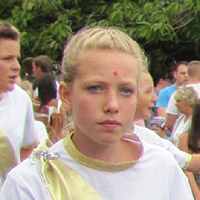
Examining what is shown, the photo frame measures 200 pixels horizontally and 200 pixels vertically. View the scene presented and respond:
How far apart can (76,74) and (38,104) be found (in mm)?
5068

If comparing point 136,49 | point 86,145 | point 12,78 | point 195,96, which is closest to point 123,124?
point 86,145

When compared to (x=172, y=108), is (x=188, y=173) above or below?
above

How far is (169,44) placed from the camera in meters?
12.4

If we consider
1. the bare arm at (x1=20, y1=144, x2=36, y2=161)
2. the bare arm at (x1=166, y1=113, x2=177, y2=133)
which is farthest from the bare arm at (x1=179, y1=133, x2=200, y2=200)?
the bare arm at (x1=166, y1=113, x2=177, y2=133)

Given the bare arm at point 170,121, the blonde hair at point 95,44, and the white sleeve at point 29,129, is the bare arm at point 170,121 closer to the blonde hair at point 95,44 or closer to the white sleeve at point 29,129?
the white sleeve at point 29,129

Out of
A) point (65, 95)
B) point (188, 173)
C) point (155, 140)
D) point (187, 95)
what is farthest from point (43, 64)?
point (65, 95)

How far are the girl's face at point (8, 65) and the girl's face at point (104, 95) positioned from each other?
144 cm

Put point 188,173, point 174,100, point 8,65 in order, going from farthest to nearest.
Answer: point 174,100, point 188,173, point 8,65

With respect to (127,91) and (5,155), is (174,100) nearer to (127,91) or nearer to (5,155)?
(5,155)

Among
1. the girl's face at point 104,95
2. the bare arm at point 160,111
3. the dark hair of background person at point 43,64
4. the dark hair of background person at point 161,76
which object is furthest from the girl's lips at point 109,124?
the dark hair of background person at point 161,76

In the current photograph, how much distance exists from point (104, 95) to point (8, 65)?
159 cm

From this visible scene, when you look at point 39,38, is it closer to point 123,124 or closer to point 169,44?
point 169,44

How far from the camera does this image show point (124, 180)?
1.91m

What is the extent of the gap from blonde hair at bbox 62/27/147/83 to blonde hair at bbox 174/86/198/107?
424 cm
